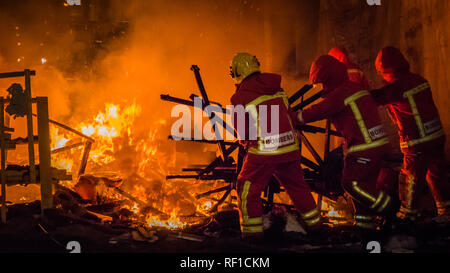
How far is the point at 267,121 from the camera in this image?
188 inches

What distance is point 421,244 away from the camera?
4668 millimetres

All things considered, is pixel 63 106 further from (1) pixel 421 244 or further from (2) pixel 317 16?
(1) pixel 421 244

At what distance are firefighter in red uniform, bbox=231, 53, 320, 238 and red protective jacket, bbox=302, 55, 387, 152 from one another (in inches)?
16.9

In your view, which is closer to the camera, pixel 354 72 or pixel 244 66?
pixel 244 66

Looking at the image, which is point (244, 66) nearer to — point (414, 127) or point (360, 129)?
point (360, 129)

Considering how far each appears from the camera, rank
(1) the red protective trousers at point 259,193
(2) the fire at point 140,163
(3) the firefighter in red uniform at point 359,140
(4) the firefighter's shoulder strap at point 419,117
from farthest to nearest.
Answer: (2) the fire at point 140,163
(4) the firefighter's shoulder strap at point 419,117
(1) the red protective trousers at point 259,193
(3) the firefighter in red uniform at point 359,140

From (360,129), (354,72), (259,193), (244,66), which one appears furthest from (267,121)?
(354,72)

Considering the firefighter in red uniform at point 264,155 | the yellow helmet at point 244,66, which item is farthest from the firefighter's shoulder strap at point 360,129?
the yellow helmet at point 244,66

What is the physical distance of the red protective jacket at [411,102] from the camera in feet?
17.3

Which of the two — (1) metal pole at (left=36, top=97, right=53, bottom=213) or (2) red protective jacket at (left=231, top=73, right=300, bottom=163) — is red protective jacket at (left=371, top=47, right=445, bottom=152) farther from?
(1) metal pole at (left=36, top=97, right=53, bottom=213)

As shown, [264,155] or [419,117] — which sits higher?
[419,117]

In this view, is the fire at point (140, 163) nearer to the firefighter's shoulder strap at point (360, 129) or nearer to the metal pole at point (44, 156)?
the metal pole at point (44, 156)

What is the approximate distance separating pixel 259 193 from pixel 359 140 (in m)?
1.39

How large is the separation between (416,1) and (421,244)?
171 inches
